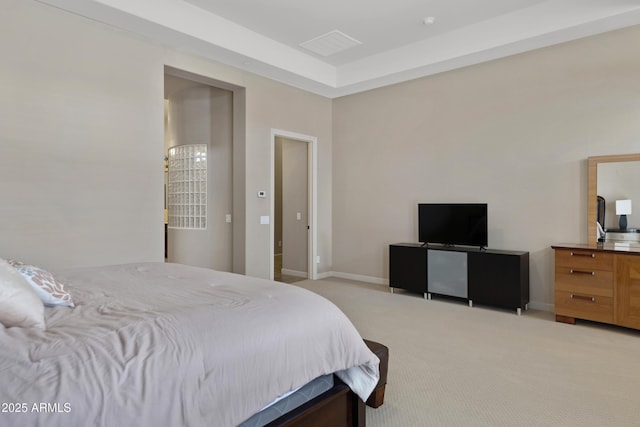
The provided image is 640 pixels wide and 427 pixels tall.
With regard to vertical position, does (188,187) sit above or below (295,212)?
above

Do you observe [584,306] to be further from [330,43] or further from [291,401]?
[330,43]

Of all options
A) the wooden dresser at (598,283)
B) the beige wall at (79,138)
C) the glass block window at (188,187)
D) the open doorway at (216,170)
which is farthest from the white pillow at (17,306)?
the wooden dresser at (598,283)

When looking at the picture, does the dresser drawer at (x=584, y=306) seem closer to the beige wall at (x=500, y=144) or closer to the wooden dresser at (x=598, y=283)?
the wooden dresser at (x=598, y=283)

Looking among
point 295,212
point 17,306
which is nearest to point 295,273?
point 295,212

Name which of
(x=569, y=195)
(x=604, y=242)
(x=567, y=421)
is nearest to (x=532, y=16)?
(x=569, y=195)

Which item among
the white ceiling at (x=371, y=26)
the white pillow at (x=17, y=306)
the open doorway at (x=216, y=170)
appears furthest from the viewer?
the open doorway at (x=216, y=170)

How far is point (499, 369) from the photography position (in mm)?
2906

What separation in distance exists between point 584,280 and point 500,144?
1875 mm

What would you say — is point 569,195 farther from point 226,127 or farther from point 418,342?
point 226,127

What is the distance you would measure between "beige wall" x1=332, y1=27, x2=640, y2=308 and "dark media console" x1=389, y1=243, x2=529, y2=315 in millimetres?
433

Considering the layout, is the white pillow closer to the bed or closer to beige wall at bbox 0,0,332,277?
the bed

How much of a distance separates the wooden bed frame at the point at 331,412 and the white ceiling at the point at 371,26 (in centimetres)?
385

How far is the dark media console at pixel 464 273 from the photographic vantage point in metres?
4.40

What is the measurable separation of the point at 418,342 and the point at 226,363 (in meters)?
2.52
